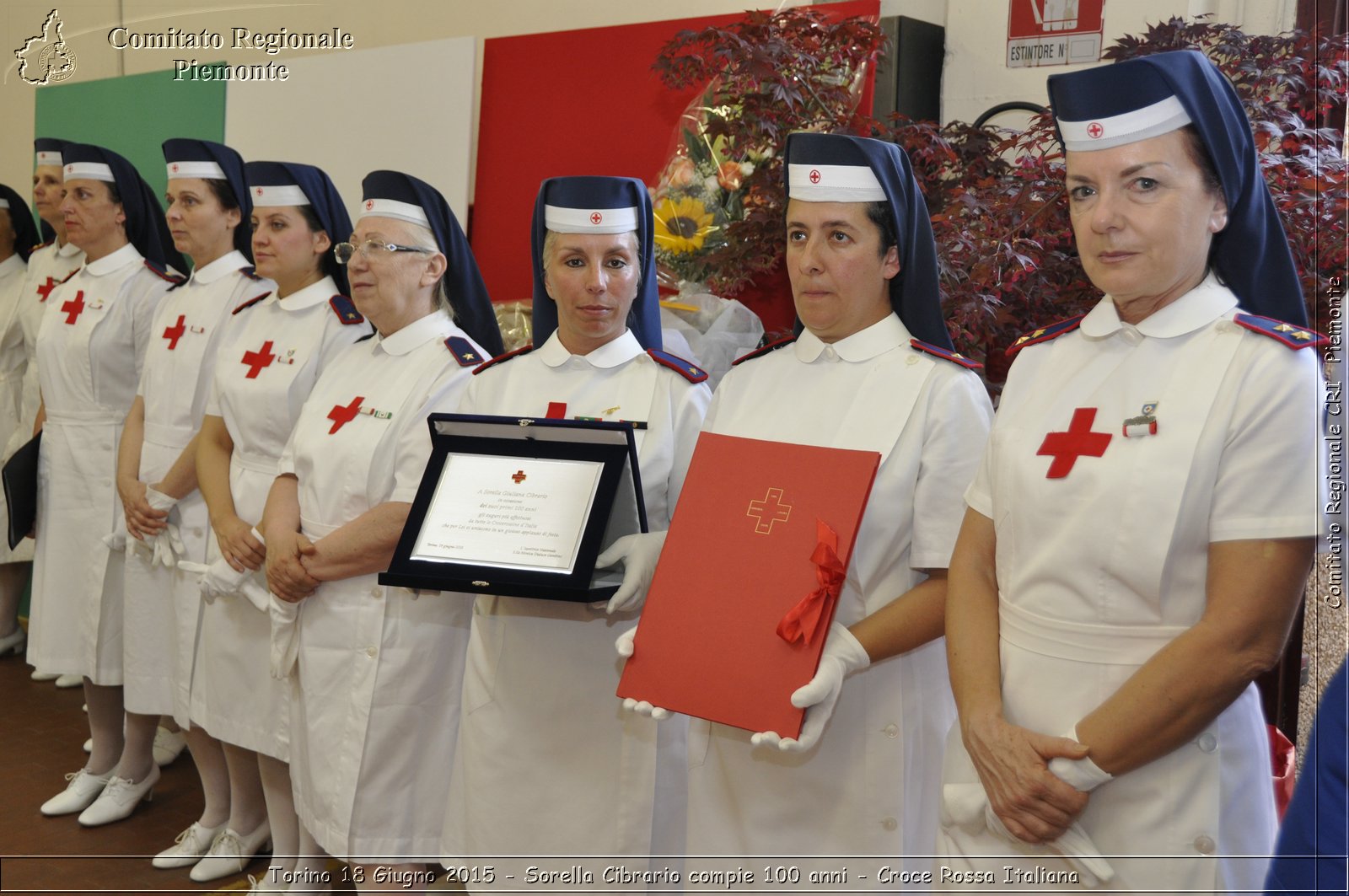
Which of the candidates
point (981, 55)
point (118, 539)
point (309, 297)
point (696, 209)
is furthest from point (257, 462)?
point (981, 55)

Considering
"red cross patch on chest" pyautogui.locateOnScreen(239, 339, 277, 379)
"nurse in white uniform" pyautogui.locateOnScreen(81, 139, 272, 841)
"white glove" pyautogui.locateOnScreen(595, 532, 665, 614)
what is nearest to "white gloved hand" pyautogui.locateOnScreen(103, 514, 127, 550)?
"nurse in white uniform" pyautogui.locateOnScreen(81, 139, 272, 841)

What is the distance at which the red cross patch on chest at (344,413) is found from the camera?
3.14 m

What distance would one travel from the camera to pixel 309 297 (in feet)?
12.0

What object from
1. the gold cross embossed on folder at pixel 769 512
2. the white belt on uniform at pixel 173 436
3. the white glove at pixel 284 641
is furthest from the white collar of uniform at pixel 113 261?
the gold cross embossed on folder at pixel 769 512

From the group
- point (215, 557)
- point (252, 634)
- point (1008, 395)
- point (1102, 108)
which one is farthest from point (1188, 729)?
point (215, 557)

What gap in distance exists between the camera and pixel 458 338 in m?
3.20

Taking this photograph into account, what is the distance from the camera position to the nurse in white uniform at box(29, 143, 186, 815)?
14.9 feet

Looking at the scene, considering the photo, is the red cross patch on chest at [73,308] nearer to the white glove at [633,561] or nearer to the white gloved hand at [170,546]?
the white gloved hand at [170,546]

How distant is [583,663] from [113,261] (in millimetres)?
3017

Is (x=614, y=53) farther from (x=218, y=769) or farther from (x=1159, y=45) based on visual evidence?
(x=218, y=769)

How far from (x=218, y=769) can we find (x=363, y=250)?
196 centimetres

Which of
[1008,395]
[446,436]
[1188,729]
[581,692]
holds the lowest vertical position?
[581,692]

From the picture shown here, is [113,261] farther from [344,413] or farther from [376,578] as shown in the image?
[376,578]

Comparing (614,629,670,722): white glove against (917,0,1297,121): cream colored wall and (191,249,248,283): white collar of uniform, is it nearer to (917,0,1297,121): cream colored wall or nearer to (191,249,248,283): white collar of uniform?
(917,0,1297,121): cream colored wall
